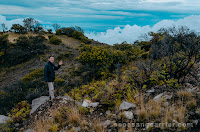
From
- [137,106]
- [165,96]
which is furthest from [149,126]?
[165,96]

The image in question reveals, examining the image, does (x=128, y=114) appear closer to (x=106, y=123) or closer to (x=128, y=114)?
(x=128, y=114)

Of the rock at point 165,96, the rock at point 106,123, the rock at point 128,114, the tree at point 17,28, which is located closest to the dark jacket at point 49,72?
the rock at point 106,123

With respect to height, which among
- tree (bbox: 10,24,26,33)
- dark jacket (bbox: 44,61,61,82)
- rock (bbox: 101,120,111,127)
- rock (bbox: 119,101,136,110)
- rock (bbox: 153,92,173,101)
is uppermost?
Answer: tree (bbox: 10,24,26,33)

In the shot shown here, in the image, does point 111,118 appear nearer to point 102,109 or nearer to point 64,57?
point 102,109

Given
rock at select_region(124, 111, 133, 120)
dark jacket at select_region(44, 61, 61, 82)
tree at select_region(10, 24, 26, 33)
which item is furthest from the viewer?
tree at select_region(10, 24, 26, 33)

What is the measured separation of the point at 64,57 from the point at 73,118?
2032 centimetres

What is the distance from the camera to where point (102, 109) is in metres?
4.03

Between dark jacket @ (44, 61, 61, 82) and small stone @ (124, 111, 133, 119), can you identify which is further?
dark jacket @ (44, 61, 61, 82)

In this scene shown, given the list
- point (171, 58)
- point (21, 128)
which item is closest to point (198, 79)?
point (171, 58)

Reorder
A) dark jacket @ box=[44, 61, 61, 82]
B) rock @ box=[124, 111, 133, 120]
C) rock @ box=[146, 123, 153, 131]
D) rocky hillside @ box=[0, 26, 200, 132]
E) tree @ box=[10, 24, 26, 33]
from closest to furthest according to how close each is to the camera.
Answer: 1. rock @ box=[146, 123, 153, 131]
2. rocky hillside @ box=[0, 26, 200, 132]
3. rock @ box=[124, 111, 133, 120]
4. dark jacket @ box=[44, 61, 61, 82]
5. tree @ box=[10, 24, 26, 33]

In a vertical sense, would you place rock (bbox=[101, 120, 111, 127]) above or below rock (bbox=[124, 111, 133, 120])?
below

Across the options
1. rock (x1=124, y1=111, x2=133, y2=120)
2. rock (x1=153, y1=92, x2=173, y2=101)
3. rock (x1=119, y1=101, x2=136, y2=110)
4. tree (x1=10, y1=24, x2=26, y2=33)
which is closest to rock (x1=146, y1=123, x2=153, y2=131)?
rock (x1=124, y1=111, x2=133, y2=120)

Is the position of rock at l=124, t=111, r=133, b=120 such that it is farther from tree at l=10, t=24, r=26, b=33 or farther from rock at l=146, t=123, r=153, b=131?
tree at l=10, t=24, r=26, b=33

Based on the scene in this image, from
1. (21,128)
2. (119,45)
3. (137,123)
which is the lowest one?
(21,128)
